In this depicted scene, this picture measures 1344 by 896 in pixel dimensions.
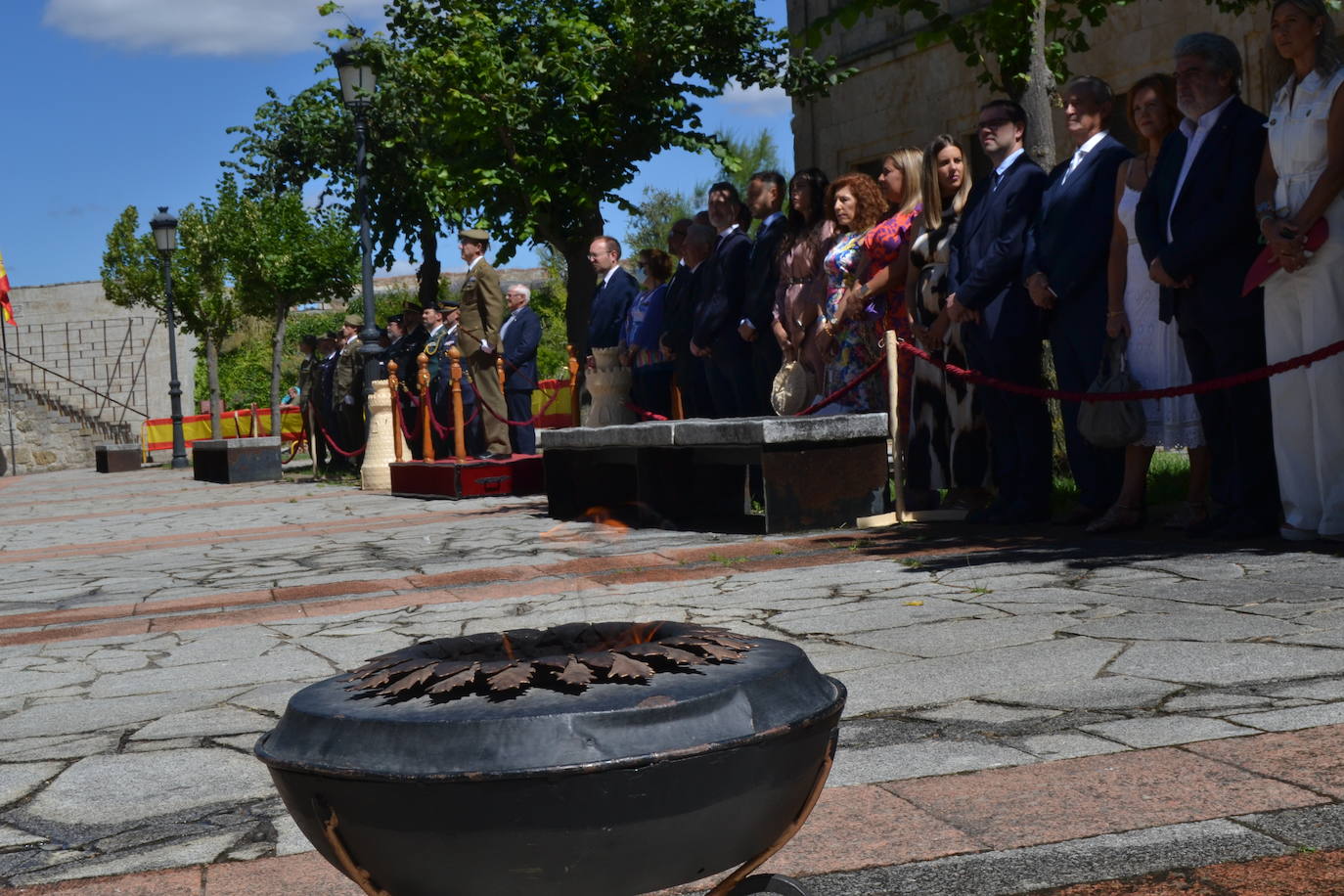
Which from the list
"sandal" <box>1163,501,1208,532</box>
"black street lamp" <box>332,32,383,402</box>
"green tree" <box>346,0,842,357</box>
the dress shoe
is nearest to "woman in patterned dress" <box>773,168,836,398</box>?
the dress shoe

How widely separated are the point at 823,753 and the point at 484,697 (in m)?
0.47

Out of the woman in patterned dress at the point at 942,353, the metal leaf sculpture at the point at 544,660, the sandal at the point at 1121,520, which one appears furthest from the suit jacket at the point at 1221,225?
the metal leaf sculpture at the point at 544,660

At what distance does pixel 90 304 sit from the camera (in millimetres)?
46812

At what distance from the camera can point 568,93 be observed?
700 inches

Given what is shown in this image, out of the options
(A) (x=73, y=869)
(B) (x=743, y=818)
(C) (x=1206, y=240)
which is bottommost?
(A) (x=73, y=869)

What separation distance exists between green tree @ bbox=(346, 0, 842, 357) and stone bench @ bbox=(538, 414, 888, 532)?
8.65 metres

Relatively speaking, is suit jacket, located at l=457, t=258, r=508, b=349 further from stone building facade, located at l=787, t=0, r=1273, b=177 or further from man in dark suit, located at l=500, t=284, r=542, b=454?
stone building facade, located at l=787, t=0, r=1273, b=177

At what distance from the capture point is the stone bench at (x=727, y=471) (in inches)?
300

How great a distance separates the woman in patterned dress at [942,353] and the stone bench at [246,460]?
526 inches

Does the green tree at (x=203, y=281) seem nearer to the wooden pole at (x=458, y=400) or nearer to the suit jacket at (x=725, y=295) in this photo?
the wooden pole at (x=458, y=400)

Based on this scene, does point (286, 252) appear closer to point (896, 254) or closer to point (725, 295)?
point (725, 295)

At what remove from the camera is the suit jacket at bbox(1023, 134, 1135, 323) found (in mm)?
6691

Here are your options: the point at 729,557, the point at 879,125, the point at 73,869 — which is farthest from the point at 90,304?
the point at 73,869

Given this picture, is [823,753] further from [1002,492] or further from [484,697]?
[1002,492]
